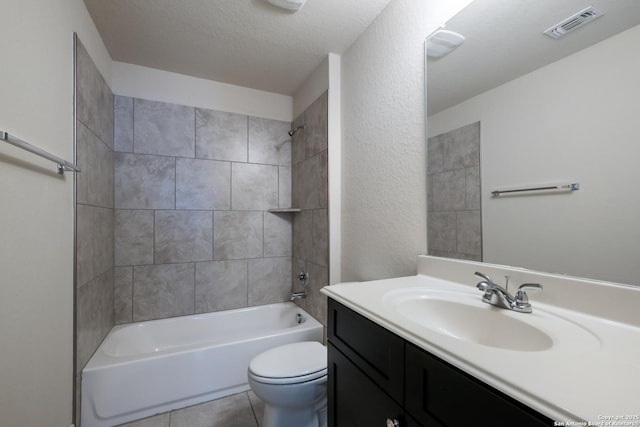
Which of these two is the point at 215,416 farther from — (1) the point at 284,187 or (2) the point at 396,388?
(1) the point at 284,187

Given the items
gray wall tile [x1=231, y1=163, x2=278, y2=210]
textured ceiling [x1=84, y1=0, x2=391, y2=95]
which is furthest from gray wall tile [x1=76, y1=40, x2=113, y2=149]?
gray wall tile [x1=231, y1=163, x2=278, y2=210]

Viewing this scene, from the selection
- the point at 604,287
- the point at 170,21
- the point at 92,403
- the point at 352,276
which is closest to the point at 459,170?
the point at 604,287

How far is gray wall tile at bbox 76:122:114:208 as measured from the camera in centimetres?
139

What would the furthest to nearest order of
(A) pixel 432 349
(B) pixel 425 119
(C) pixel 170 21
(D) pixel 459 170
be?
(C) pixel 170 21 < (B) pixel 425 119 < (D) pixel 459 170 < (A) pixel 432 349

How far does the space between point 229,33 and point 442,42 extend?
50.7 inches

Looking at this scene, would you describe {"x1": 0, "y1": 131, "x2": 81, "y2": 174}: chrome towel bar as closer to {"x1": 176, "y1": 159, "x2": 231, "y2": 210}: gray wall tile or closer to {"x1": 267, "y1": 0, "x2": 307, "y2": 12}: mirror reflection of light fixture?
{"x1": 176, "y1": 159, "x2": 231, "y2": 210}: gray wall tile

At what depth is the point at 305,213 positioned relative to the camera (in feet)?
7.34

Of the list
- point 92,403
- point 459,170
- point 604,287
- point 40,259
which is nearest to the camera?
point 604,287

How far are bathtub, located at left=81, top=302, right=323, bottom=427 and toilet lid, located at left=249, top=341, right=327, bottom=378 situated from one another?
Answer: 39 cm

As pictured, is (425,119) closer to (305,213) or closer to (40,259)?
(305,213)

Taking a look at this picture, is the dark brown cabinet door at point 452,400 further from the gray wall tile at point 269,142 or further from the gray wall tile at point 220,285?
the gray wall tile at point 269,142

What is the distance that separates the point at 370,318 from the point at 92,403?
169cm

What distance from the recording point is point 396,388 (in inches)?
26.0

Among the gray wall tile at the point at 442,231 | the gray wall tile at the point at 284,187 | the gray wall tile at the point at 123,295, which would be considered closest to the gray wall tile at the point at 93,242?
the gray wall tile at the point at 123,295
